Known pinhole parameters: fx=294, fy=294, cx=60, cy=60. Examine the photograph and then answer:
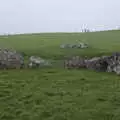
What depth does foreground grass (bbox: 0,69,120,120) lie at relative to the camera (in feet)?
34.2

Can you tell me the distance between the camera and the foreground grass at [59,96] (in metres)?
10.4

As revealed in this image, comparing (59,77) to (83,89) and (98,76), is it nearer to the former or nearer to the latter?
(98,76)

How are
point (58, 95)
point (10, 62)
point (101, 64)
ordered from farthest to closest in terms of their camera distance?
point (10, 62)
point (101, 64)
point (58, 95)

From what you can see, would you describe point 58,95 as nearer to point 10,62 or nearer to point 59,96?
point 59,96

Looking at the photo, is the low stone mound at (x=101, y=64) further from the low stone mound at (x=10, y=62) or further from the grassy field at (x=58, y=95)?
the low stone mound at (x=10, y=62)

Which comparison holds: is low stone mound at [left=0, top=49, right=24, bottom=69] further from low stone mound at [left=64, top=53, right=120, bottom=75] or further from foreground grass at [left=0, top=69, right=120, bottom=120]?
low stone mound at [left=64, top=53, right=120, bottom=75]

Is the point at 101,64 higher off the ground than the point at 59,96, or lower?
higher

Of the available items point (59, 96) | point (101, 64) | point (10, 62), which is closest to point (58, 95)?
point (59, 96)

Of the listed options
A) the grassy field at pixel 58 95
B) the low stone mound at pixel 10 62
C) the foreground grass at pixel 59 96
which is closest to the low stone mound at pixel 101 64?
the grassy field at pixel 58 95

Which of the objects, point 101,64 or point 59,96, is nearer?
point 59,96

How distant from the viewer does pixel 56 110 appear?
10891 millimetres

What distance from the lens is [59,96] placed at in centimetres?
1291

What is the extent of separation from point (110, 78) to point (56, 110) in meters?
7.29

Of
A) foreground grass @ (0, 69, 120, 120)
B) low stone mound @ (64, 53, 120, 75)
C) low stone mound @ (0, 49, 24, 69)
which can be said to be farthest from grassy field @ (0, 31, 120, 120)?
low stone mound @ (0, 49, 24, 69)
